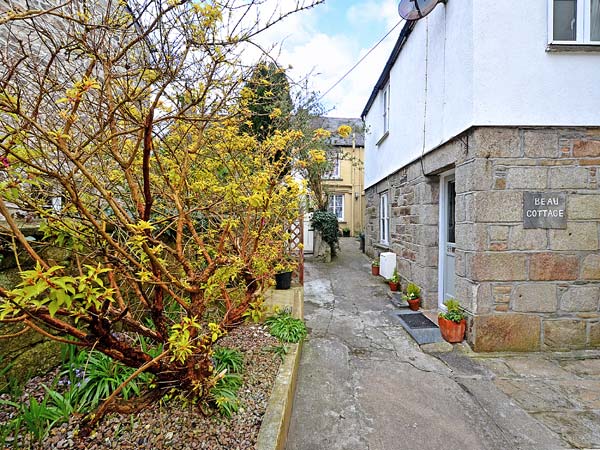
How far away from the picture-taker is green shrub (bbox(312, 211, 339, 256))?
9773mm

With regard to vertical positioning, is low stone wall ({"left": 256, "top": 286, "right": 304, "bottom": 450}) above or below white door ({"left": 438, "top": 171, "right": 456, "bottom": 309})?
below

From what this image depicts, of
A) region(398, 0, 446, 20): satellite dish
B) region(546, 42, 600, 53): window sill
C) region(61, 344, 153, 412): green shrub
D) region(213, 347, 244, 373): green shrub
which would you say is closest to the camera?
region(61, 344, 153, 412): green shrub

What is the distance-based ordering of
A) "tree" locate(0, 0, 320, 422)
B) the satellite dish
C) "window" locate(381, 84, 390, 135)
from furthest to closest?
"window" locate(381, 84, 390, 135) < the satellite dish < "tree" locate(0, 0, 320, 422)

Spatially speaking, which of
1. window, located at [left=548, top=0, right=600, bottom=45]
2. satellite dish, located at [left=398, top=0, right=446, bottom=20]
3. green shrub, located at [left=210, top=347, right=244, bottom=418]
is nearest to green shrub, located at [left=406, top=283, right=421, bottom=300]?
green shrub, located at [left=210, top=347, right=244, bottom=418]

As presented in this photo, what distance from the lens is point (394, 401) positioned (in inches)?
109

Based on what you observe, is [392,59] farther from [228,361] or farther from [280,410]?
[280,410]

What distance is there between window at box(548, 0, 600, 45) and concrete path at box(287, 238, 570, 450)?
13.1ft

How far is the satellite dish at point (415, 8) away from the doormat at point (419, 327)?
176 inches

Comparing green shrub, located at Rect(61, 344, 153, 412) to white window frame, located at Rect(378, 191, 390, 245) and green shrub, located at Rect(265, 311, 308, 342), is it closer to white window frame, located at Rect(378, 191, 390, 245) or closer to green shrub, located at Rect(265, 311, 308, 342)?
green shrub, located at Rect(265, 311, 308, 342)

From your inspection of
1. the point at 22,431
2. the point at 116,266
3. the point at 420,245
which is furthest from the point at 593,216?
the point at 22,431

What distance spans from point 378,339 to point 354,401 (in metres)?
1.49

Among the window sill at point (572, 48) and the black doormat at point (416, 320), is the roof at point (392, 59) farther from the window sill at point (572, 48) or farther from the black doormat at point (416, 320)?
the black doormat at point (416, 320)

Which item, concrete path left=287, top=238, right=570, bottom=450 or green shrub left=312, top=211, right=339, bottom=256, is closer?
concrete path left=287, top=238, right=570, bottom=450

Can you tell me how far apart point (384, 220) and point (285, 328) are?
19.1 feet
